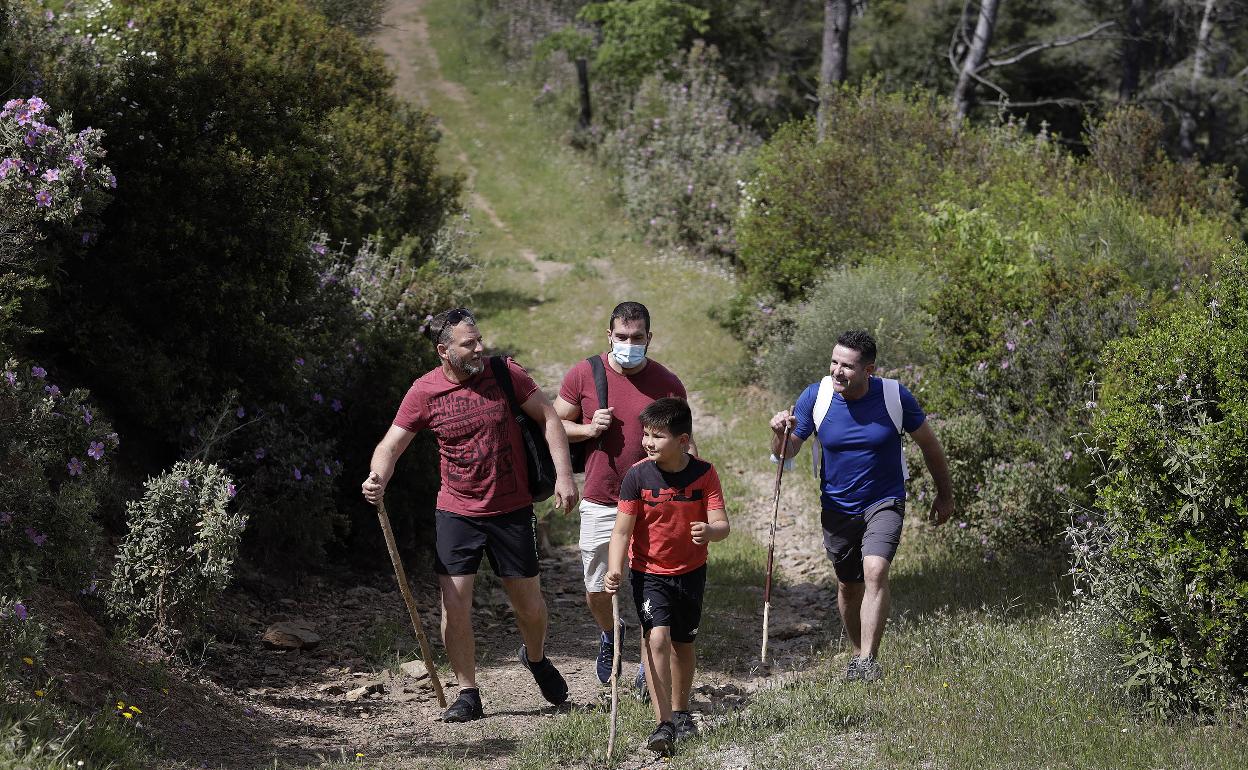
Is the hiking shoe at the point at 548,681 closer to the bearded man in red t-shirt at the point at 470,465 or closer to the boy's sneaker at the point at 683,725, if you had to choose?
the bearded man in red t-shirt at the point at 470,465

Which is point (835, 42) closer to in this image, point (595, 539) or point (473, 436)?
point (595, 539)

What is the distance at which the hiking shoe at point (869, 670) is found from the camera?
6.66 m

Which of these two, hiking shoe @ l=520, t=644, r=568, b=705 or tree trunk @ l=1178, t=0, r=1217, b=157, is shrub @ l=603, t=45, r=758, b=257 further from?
hiking shoe @ l=520, t=644, r=568, b=705

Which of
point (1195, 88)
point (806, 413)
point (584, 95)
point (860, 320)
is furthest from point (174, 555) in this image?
point (1195, 88)

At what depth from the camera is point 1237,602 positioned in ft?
18.7

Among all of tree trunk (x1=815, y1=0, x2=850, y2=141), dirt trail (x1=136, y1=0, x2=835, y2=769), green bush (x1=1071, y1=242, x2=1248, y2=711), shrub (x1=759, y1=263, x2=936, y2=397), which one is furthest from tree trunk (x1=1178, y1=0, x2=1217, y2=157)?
green bush (x1=1071, y1=242, x2=1248, y2=711)

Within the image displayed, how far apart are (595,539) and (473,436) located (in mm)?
882

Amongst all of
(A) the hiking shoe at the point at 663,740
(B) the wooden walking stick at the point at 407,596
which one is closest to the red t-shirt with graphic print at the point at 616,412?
(B) the wooden walking stick at the point at 407,596

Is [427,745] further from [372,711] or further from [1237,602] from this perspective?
[1237,602]

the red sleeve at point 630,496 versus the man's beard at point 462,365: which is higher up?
the man's beard at point 462,365

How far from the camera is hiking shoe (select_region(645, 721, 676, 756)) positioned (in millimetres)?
5797

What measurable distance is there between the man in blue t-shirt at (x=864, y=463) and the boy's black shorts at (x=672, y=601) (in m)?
1.17

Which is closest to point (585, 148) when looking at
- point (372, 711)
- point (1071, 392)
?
point (1071, 392)

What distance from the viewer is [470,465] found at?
6.38m
